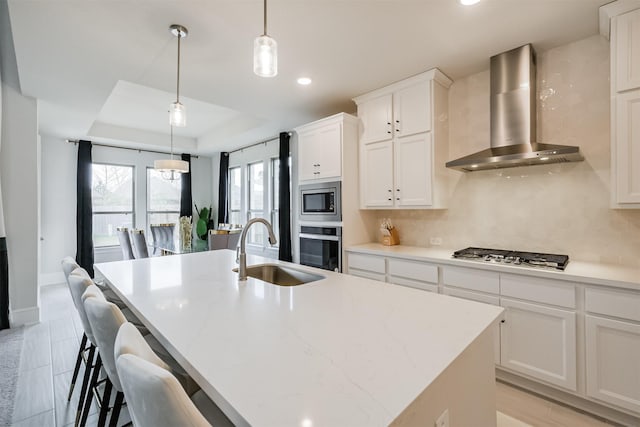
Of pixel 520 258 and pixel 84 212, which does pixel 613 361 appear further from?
pixel 84 212

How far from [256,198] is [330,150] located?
296 centimetres

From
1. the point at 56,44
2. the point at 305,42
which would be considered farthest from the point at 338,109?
the point at 56,44

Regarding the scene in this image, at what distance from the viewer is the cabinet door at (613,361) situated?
1.67 metres

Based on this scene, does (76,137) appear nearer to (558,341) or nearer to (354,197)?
(354,197)

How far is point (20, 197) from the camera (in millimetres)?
3354

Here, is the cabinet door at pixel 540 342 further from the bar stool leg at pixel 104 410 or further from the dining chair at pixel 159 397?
the bar stool leg at pixel 104 410

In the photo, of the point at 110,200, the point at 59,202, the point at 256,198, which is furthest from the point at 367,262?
the point at 59,202

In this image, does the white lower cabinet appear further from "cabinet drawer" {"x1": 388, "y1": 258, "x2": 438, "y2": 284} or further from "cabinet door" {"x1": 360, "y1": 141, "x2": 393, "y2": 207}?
"cabinet door" {"x1": 360, "y1": 141, "x2": 393, "y2": 207}

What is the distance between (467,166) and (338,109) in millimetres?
1768

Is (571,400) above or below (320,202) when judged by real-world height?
below

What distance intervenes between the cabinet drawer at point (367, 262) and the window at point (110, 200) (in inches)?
199

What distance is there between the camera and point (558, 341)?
1903 mm

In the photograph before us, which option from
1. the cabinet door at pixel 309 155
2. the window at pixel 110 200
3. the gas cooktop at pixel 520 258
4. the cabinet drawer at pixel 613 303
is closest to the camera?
the cabinet drawer at pixel 613 303

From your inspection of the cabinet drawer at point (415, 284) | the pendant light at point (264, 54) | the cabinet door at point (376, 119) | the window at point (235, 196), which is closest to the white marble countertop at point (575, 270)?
the cabinet drawer at point (415, 284)
